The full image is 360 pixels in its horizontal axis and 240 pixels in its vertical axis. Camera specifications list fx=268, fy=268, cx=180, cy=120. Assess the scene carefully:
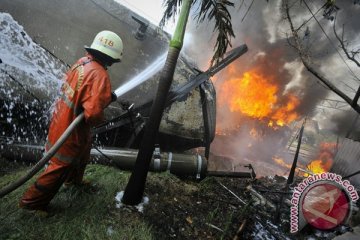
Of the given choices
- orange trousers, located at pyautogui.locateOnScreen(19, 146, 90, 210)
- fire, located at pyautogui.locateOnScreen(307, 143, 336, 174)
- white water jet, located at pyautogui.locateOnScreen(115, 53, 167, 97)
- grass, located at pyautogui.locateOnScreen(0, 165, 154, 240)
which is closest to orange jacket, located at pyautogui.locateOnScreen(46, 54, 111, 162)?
orange trousers, located at pyautogui.locateOnScreen(19, 146, 90, 210)

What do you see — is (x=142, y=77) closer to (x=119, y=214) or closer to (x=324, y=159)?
(x=119, y=214)

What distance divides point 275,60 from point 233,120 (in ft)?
26.7

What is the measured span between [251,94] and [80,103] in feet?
85.7

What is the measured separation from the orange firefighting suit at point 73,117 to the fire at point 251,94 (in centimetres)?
2454

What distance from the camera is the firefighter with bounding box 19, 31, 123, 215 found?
131 inches

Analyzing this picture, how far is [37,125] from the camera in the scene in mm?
6281

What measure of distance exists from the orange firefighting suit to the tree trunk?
846mm

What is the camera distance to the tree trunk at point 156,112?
4.02 metres

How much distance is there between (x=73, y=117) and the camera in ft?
11.4

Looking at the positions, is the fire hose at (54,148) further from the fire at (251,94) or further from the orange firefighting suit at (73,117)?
the fire at (251,94)

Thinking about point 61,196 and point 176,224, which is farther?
point 176,224

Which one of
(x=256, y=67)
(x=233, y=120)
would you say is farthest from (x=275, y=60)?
(x=233, y=120)

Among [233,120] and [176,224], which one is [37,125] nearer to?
[176,224]

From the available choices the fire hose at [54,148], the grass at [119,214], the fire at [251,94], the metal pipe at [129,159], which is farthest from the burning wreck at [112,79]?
the fire at [251,94]
